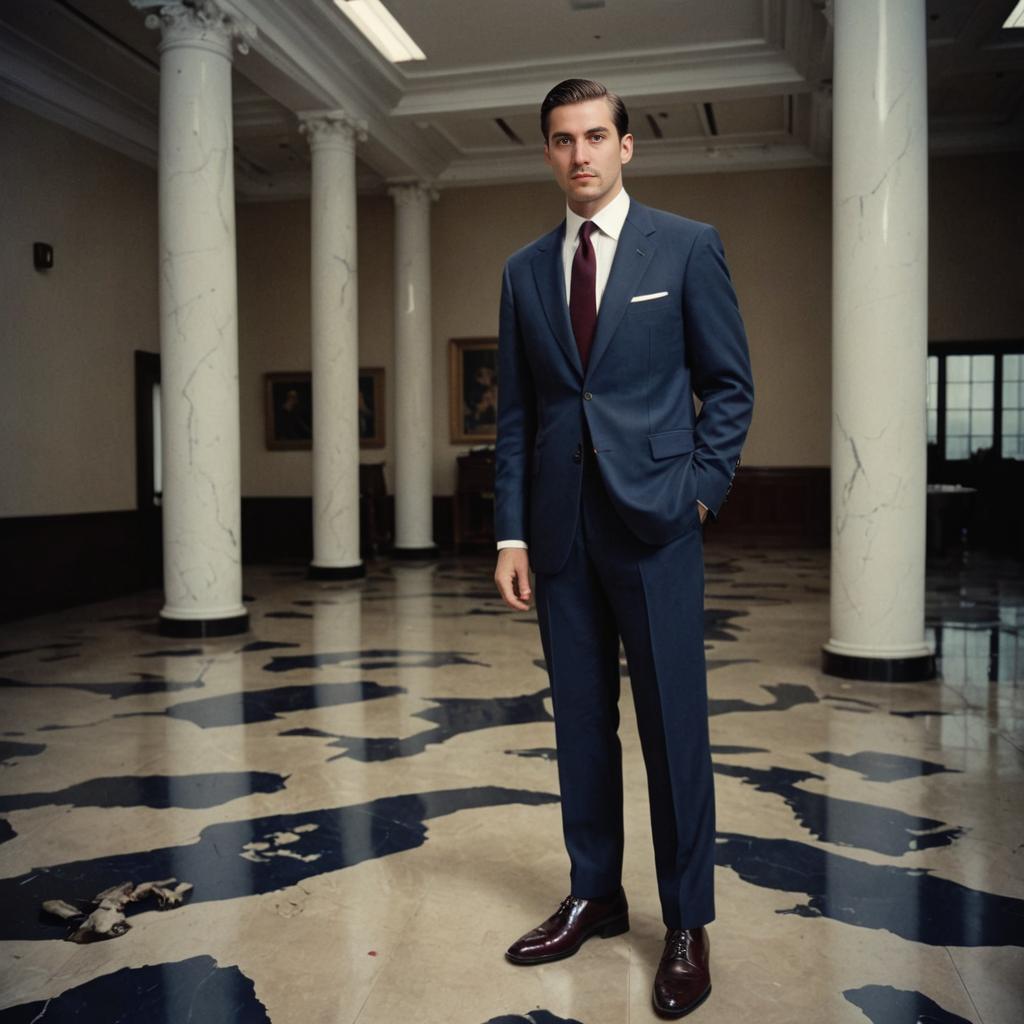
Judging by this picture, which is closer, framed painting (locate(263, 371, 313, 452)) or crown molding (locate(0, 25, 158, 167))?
crown molding (locate(0, 25, 158, 167))

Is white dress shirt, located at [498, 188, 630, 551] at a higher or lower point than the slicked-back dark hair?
lower

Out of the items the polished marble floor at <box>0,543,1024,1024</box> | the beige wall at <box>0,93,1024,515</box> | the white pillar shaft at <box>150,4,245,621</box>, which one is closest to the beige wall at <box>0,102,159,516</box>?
the beige wall at <box>0,93,1024,515</box>

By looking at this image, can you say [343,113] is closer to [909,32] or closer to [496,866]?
[909,32]

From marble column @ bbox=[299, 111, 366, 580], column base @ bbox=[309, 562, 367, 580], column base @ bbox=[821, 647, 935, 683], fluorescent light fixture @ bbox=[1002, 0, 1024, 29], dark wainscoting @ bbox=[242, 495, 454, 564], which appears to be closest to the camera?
column base @ bbox=[821, 647, 935, 683]

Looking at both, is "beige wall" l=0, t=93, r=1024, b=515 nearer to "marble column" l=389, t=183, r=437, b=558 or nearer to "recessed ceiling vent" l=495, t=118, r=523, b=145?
"recessed ceiling vent" l=495, t=118, r=523, b=145

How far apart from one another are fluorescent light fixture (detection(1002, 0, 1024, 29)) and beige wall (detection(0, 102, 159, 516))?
8.99 meters

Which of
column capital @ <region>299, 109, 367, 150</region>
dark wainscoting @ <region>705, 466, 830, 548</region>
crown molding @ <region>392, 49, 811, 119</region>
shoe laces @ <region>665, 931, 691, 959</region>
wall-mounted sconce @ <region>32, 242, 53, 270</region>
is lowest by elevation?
shoe laces @ <region>665, 931, 691, 959</region>

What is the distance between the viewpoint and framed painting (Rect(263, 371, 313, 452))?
49.7 ft

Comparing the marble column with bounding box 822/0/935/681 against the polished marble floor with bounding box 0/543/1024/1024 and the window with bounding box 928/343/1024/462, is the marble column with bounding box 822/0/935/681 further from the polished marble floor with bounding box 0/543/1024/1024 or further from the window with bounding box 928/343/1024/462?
the window with bounding box 928/343/1024/462

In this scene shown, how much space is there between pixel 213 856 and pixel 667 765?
1.67 meters

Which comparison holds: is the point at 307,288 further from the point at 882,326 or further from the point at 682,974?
the point at 682,974

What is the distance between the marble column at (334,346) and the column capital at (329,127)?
10 millimetres

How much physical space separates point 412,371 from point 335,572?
3439 millimetres

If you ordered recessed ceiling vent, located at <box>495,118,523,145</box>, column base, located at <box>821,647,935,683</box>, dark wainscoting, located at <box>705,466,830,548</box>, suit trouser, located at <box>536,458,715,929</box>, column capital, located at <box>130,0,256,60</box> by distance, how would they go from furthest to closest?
dark wainscoting, located at <box>705,466,830,548</box> < recessed ceiling vent, located at <box>495,118,523,145</box> < column capital, located at <box>130,0,256,60</box> < column base, located at <box>821,647,935,683</box> < suit trouser, located at <box>536,458,715,929</box>
